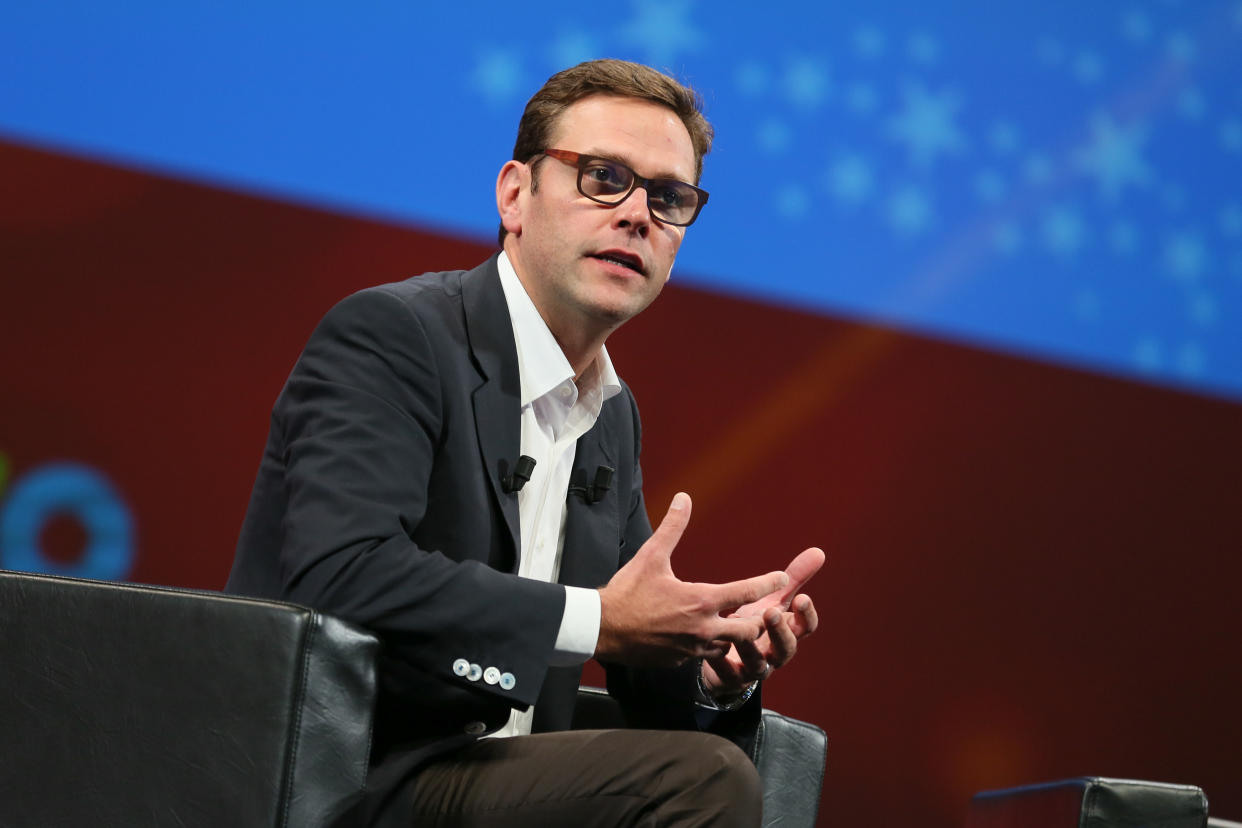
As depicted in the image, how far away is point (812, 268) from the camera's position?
3039 millimetres

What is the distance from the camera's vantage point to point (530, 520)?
1614 millimetres

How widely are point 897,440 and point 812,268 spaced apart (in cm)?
47

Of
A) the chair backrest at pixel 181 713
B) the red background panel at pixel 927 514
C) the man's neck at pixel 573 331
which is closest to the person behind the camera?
the chair backrest at pixel 181 713

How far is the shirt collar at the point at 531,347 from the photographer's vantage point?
164 centimetres

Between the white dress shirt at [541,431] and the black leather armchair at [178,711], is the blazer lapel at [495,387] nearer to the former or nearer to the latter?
the white dress shirt at [541,431]

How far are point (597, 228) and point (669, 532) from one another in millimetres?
527

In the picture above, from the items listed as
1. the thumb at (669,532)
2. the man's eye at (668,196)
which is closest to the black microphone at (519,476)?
the thumb at (669,532)

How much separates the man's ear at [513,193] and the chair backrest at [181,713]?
782 mm

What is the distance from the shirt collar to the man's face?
0.11 ft

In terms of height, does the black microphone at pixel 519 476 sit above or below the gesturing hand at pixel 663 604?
above

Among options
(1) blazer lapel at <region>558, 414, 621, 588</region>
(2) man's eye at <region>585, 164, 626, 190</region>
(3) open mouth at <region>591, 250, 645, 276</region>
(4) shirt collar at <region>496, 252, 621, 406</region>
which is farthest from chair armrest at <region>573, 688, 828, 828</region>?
(2) man's eye at <region>585, 164, 626, 190</region>

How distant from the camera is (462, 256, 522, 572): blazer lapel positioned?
1.51m

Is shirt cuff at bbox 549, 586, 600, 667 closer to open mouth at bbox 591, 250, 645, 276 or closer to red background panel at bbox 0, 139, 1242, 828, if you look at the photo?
open mouth at bbox 591, 250, 645, 276

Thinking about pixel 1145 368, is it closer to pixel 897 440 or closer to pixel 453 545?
pixel 897 440
